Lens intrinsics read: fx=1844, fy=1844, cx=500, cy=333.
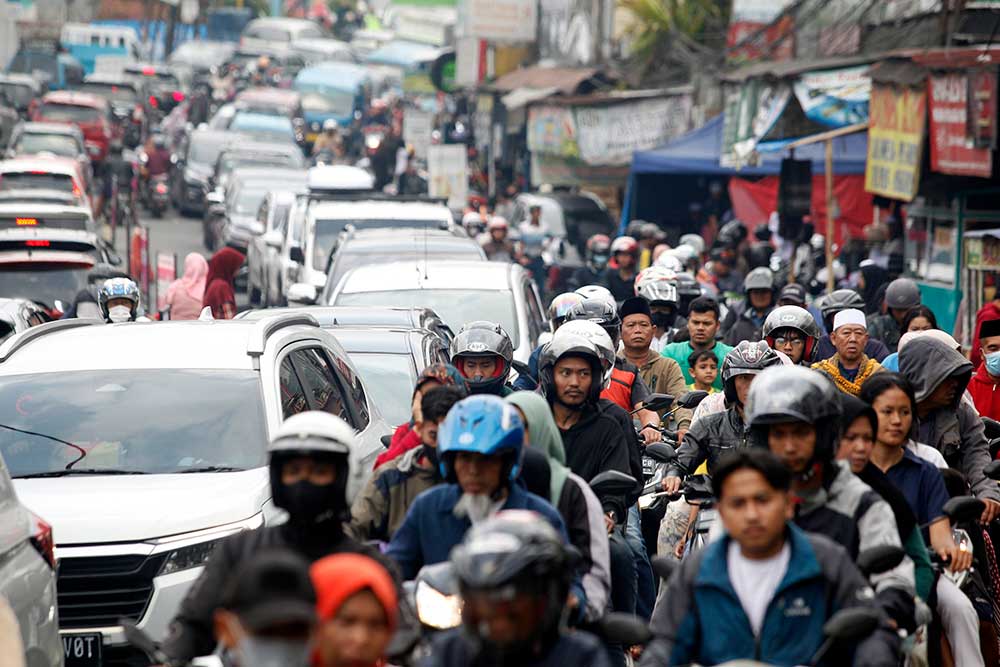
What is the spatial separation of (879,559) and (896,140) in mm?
12495

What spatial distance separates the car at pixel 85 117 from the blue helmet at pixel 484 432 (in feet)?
128

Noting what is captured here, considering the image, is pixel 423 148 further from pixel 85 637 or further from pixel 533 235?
pixel 85 637

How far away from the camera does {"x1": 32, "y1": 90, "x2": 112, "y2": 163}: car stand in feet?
143

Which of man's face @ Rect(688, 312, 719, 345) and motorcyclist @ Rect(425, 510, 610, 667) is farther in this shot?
man's face @ Rect(688, 312, 719, 345)

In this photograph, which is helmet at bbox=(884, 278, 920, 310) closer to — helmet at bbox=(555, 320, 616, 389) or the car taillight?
helmet at bbox=(555, 320, 616, 389)

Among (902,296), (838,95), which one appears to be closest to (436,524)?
(902,296)

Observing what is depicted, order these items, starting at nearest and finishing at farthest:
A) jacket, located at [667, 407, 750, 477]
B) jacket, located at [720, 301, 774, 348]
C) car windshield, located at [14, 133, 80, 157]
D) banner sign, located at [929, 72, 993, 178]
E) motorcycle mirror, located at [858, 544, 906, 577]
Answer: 1. motorcycle mirror, located at [858, 544, 906, 577]
2. jacket, located at [667, 407, 750, 477]
3. jacket, located at [720, 301, 774, 348]
4. banner sign, located at [929, 72, 993, 178]
5. car windshield, located at [14, 133, 80, 157]

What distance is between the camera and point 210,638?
5.03 metres

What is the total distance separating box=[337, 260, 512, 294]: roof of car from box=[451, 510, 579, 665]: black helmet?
10.1 metres

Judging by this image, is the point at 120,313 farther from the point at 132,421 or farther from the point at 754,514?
the point at 754,514


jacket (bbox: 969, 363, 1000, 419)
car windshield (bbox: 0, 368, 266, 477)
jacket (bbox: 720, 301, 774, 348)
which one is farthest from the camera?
jacket (bbox: 720, 301, 774, 348)

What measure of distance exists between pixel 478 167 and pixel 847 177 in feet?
69.6

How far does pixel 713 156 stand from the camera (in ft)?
86.3

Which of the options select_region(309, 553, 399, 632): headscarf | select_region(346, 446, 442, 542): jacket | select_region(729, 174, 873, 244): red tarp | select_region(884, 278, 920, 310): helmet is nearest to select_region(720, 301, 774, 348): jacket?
select_region(884, 278, 920, 310): helmet
